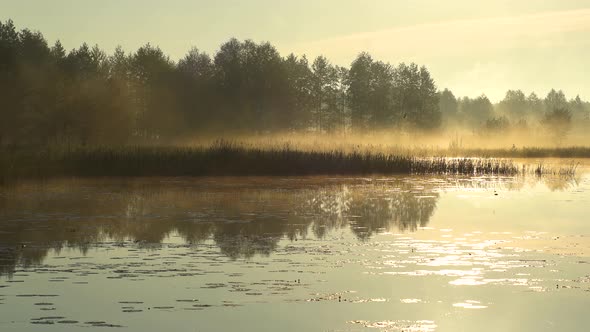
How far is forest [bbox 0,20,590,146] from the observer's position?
68.4 metres

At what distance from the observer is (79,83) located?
72.4m

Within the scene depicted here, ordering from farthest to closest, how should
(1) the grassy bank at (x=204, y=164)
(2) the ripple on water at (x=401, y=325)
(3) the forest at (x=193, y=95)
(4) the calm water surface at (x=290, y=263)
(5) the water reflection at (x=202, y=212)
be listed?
(3) the forest at (x=193, y=95), (1) the grassy bank at (x=204, y=164), (5) the water reflection at (x=202, y=212), (4) the calm water surface at (x=290, y=263), (2) the ripple on water at (x=401, y=325)

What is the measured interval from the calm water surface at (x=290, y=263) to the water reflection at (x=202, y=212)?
0.20ft

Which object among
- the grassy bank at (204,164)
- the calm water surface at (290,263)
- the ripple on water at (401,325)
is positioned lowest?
the ripple on water at (401,325)

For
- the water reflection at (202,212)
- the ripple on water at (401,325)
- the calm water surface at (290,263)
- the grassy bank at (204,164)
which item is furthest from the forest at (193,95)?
the ripple on water at (401,325)

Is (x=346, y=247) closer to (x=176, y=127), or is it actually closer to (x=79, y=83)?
(x=79, y=83)

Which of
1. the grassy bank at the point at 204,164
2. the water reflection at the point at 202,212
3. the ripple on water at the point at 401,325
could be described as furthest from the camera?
the grassy bank at the point at 204,164

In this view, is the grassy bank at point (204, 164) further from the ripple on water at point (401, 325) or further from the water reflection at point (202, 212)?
the ripple on water at point (401, 325)

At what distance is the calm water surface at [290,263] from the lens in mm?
10305

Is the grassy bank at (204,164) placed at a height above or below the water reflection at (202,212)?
above

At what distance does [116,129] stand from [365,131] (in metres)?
41.2

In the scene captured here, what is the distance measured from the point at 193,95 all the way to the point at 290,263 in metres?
77.0

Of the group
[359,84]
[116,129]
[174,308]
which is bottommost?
[174,308]

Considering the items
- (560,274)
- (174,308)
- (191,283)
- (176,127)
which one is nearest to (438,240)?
(560,274)
